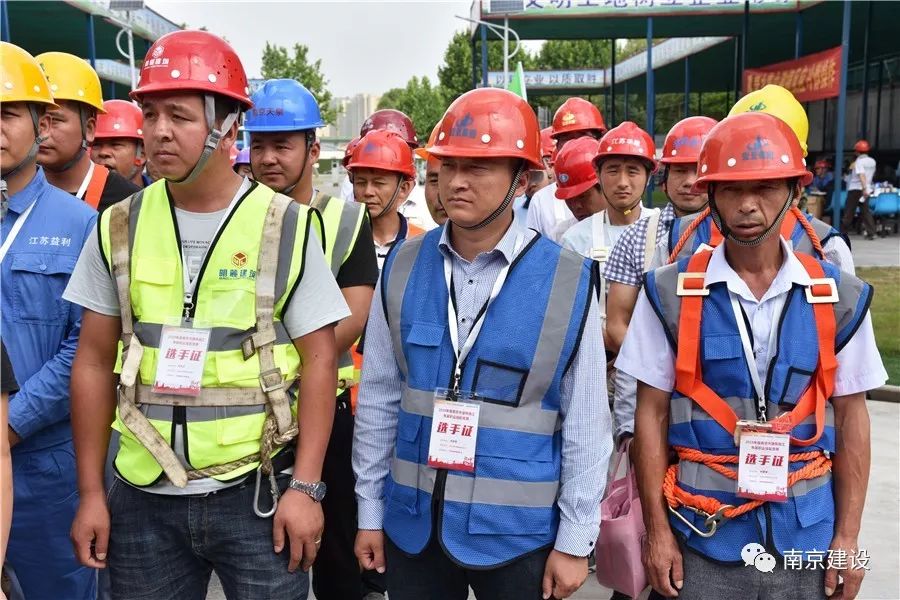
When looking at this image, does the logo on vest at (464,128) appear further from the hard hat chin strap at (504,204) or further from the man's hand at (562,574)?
the man's hand at (562,574)

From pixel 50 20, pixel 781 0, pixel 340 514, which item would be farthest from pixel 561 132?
pixel 50 20

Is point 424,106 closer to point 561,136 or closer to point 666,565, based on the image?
point 561,136

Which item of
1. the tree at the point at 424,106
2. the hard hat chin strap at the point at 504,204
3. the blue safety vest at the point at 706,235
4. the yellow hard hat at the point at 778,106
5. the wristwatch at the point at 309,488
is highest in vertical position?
the tree at the point at 424,106

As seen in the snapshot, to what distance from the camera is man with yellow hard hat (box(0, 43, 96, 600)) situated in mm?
2914

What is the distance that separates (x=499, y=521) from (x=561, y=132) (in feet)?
17.6

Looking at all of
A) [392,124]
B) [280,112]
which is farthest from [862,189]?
[280,112]

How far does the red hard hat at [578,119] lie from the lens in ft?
23.6

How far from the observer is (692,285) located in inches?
103

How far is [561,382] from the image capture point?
2.49 metres

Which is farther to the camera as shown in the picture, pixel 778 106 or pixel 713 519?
pixel 778 106

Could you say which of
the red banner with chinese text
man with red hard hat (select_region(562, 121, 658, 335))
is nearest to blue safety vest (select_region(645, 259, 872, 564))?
man with red hard hat (select_region(562, 121, 658, 335))

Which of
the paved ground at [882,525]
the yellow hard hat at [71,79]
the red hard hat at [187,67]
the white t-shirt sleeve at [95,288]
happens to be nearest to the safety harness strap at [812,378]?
the red hard hat at [187,67]

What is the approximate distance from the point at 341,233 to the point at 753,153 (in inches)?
61.3

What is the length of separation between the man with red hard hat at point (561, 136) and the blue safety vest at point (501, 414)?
11.4 ft
